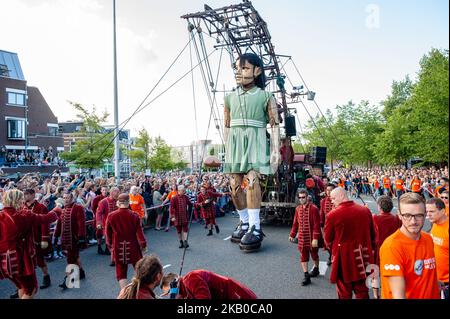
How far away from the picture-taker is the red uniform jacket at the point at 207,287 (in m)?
2.32

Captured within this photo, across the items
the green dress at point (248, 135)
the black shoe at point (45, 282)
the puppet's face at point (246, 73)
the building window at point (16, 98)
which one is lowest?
the black shoe at point (45, 282)

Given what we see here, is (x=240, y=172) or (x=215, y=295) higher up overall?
(x=240, y=172)

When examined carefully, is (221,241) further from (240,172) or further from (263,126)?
(263,126)

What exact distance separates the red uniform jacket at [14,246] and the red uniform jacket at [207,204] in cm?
574

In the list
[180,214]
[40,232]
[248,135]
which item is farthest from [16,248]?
[180,214]

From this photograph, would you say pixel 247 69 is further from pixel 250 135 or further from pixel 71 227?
pixel 71 227

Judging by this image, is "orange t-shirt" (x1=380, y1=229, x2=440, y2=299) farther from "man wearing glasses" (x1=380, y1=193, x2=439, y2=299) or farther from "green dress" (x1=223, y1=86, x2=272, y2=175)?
"green dress" (x1=223, y1=86, x2=272, y2=175)

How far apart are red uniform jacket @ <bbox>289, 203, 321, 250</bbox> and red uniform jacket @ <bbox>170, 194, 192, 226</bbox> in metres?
3.22

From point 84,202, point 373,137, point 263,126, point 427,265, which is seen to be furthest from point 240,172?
point 373,137

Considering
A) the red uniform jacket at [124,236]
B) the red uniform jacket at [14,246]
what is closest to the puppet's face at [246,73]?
the red uniform jacket at [124,236]

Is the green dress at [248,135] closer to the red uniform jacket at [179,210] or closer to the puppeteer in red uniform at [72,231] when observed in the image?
the puppeteer in red uniform at [72,231]

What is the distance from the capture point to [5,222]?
398 cm

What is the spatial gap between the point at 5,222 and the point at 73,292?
1640 mm

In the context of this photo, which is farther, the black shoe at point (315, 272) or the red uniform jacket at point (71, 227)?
the red uniform jacket at point (71, 227)
